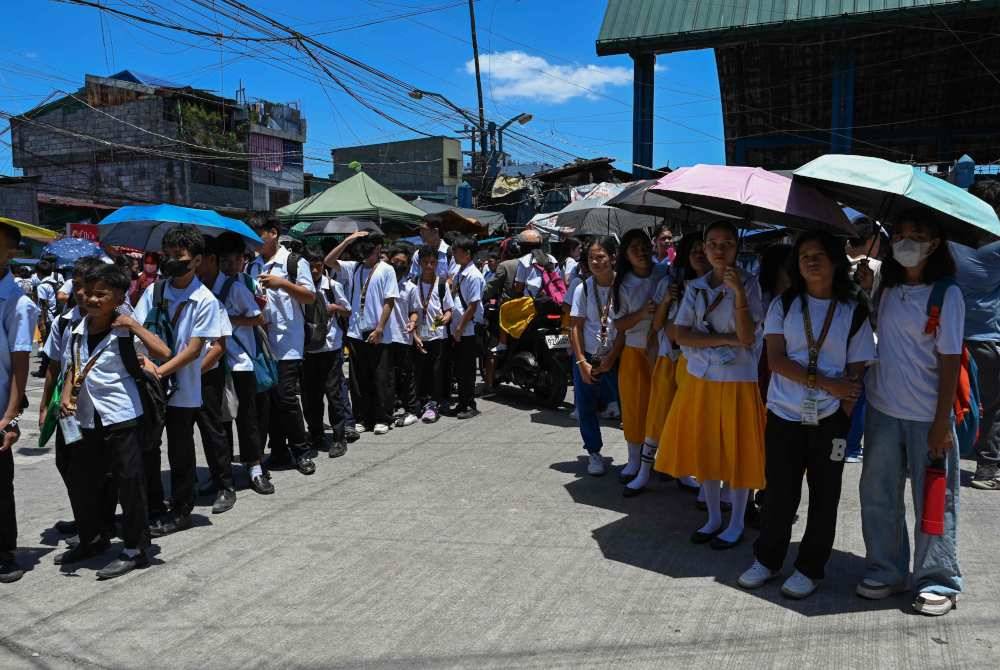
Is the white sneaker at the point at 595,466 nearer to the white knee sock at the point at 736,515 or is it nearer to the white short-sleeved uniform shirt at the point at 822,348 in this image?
the white knee sock at the point at 736,515

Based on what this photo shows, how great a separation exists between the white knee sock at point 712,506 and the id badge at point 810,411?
3.03 ft

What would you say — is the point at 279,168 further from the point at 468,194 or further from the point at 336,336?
the point at 336,336

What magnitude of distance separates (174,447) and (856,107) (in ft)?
51.6

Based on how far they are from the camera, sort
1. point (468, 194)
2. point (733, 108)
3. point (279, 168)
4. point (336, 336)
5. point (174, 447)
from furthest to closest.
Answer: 1. point (279, 168)
2. point (468, 194)
3. point (733, 108)
4. point (336, 336)
5. point (174, 447)

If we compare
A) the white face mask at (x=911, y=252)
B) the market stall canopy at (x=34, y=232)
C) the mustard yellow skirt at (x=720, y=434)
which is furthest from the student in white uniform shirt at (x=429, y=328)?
the white face mask at (x=911, y=252)

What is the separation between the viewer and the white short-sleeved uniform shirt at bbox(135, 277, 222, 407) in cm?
447

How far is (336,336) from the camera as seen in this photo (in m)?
6.47

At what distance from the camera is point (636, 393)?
17.0ft

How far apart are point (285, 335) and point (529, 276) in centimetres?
334

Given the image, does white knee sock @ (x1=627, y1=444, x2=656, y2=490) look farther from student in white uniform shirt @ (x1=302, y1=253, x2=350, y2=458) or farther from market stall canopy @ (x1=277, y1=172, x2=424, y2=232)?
market stall canopy @ (x1=277, y1=172, x2=424, y2=232)

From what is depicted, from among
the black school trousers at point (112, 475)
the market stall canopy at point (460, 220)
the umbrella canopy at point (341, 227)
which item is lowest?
the black school trousers at point (112, 475)

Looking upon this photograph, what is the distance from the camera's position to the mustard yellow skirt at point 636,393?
518 centimetres

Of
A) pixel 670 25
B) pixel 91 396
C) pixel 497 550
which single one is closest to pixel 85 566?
pixel 91 396

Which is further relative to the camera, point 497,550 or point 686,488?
point 686,488
